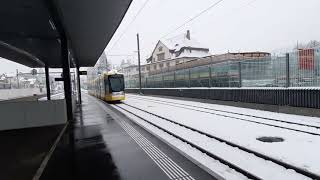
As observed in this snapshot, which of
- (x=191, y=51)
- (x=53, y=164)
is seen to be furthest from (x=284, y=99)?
(x=191, y=51)

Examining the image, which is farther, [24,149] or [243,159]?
[24,149]

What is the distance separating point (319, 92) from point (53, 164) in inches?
419

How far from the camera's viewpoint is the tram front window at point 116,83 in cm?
2677

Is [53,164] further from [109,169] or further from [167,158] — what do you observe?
[167,158]

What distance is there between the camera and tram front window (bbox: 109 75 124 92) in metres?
26.8

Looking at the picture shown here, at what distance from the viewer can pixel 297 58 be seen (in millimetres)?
13086

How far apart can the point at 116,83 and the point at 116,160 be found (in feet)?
67.2

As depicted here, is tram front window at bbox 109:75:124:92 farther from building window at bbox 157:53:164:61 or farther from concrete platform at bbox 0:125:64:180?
building window at bbox 157:53:164:61

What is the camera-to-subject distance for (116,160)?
22.5 feet

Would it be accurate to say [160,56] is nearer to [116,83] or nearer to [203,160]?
[116,83]

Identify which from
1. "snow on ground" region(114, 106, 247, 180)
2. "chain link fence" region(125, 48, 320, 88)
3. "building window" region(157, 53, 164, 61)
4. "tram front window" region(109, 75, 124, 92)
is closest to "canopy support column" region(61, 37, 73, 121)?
"snow on ground" region(114, 106, 247, 180)

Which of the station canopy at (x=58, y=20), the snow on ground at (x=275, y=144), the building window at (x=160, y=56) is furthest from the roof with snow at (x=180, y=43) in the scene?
the snow on ground at (x=275, y=144)

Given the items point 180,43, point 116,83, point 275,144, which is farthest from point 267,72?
point 180,43

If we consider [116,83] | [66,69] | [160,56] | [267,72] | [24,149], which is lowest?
[24,149]
